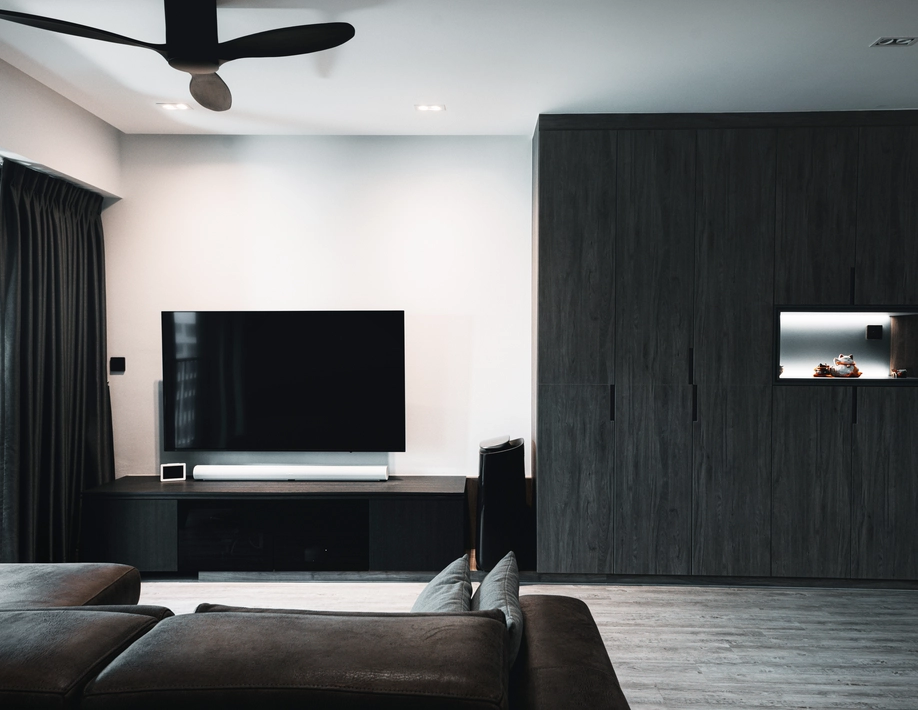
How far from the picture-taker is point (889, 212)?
3.58 meters

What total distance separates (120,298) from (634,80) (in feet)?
10.9

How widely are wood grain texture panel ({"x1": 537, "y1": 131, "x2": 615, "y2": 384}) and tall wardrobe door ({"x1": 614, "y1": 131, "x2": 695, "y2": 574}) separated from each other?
7 centimetres

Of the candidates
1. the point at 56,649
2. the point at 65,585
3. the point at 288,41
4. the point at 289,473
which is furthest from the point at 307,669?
the point at 289,473

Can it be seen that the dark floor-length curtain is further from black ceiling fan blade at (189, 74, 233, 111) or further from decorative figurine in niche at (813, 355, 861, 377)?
decorative figurine in niche at (813, 355, 861, 377)

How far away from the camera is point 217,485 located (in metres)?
3.87

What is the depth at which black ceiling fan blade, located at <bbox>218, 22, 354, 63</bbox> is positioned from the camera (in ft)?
6.82

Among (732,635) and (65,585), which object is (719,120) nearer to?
(732,635)

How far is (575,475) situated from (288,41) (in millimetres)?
2587

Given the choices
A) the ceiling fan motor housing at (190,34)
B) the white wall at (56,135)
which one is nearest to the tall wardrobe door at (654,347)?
the ceiling fan motor housing at (190,34)

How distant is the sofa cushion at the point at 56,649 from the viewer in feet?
3.42

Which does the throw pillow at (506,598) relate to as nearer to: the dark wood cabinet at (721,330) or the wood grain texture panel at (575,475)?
the wood grain texture panel at (575,475)

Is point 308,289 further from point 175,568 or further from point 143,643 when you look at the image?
point 143,643

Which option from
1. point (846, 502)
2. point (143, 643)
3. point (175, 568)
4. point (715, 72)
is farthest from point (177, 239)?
point (846, 502)

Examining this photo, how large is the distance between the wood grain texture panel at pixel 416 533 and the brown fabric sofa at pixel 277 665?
8.01 feet
